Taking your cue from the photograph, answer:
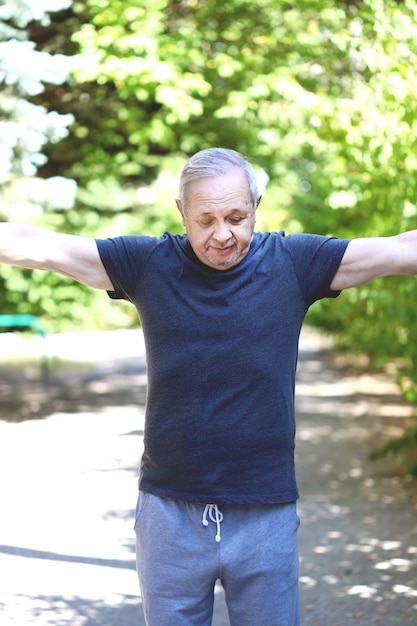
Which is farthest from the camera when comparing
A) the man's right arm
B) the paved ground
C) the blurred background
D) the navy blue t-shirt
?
the blurred background

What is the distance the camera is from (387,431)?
11.2m

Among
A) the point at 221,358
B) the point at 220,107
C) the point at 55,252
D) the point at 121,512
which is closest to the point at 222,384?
the point at 221,358

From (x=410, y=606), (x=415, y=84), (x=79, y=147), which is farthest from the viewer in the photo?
(x=79, y=147)

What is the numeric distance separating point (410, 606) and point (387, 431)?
6.03 m

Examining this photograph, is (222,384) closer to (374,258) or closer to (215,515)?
(215,515)

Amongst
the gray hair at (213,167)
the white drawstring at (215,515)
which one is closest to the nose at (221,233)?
the gray hair at (213,167)

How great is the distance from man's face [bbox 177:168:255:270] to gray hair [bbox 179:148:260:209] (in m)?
0.01

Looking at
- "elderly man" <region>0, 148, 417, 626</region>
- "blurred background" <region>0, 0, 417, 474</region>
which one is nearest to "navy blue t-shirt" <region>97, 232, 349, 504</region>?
"elderly man" <region>0, 148, 417, 626</region>

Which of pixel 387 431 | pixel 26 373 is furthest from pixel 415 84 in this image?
pixel 26 373

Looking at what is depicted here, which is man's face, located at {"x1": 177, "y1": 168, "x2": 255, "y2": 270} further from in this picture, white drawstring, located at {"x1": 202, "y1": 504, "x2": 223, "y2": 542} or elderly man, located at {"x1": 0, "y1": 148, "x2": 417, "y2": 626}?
white drawstring, located at {"x1": 202, "y1": 504, "x2": 223, "y2": 542}

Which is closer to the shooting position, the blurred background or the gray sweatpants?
the gray sweatpants

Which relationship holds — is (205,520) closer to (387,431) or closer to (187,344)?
(187,344)

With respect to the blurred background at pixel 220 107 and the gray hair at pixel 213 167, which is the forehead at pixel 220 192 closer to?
the gray hair at pixel 213 167

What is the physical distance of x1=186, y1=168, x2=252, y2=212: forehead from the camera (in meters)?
2.62
